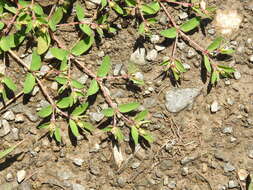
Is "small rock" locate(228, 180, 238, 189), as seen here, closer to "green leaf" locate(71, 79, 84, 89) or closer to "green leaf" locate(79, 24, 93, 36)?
"green leaf" locate(71, 79, 84, 89)

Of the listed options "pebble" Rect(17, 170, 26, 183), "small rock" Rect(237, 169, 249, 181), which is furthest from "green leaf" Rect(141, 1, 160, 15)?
"pebble" Rect(17, 170, 26, 183)

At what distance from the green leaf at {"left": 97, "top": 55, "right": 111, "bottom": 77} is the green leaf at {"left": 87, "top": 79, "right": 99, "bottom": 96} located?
8 cm

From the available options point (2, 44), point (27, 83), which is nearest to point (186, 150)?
point (27, 83)

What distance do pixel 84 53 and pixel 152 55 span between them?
0.68 metres

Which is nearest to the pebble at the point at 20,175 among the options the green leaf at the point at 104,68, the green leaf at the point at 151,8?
the green leaf at the point at 104,68

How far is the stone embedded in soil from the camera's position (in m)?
3.75

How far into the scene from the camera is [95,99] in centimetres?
369

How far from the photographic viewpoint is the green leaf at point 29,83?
3.49 meters

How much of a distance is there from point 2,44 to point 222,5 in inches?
86.3

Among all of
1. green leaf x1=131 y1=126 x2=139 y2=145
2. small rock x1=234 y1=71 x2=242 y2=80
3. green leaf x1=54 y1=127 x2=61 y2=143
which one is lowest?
green leaf x1=131 y1=126 x2=139 y2=145

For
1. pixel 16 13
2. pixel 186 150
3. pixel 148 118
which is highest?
pixel 16 13

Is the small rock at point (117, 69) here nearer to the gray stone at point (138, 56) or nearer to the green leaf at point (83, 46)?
the gray stone at point (138, 56)

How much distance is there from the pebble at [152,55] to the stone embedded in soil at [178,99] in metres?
0.38

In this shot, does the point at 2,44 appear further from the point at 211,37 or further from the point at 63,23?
the point at 211,37
